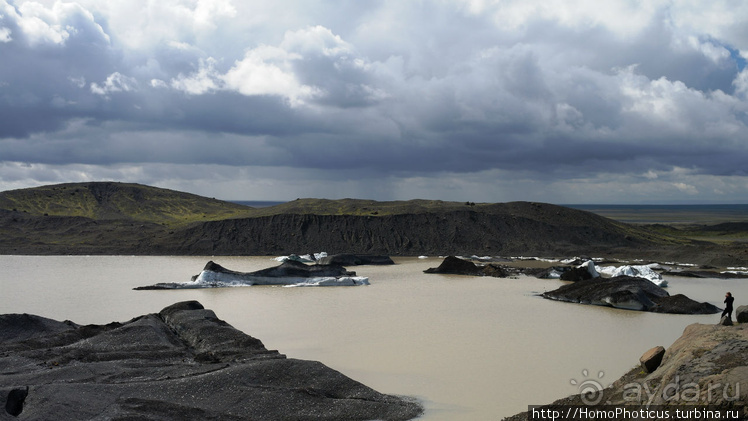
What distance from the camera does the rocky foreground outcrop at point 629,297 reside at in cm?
2419

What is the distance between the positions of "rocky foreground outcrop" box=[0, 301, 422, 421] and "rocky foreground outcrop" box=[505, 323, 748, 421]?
346cm

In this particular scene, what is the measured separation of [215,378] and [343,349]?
228 inches

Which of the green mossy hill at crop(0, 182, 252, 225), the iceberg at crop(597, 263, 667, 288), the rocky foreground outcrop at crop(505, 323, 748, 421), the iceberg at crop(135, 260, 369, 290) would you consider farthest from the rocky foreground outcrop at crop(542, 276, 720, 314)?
the green mossy hill at crop(0, 182, 252, 225)

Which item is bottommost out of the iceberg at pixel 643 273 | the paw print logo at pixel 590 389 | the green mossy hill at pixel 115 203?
the paw print logo at pixel 590 389

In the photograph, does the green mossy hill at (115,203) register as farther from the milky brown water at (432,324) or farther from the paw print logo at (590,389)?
the paw print logo at (590,389)

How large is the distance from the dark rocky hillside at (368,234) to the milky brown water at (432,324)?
19.3 meters

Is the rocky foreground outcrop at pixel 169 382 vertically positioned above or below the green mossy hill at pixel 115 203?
below

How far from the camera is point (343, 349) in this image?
55.5 ft

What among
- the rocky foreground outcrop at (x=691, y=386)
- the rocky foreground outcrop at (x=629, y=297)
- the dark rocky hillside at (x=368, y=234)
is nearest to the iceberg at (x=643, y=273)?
the rocky foreground outcrop at (x=629, y=297)

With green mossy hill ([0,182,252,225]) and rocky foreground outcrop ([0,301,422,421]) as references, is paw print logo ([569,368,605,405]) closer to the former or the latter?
rocky foreground outcrop ([0,301,422,421])

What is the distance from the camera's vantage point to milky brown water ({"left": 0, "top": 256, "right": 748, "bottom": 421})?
13.5 m

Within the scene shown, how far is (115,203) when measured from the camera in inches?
3529

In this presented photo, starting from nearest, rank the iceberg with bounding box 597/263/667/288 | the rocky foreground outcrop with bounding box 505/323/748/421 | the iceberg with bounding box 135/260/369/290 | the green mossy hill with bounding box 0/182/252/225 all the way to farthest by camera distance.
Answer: the rocky foreground outcrop with bounding box 505/323/748/421 < the iceberg with bounding box 135/260/369/290 < the iceberg with bounding box 597/263/667/288 < the green mossy hill with bounding box 0/182/252/225

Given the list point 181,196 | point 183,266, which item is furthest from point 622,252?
point 181,196
